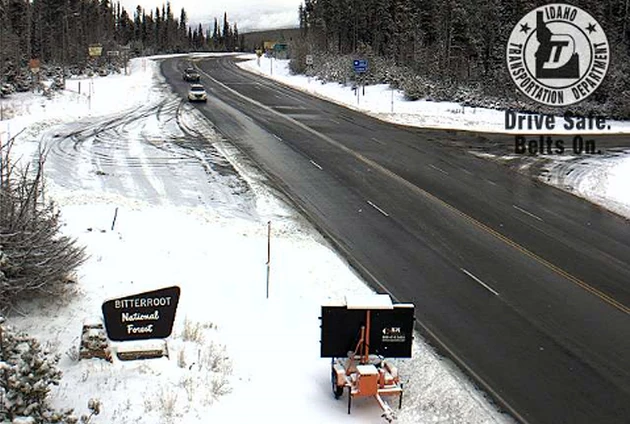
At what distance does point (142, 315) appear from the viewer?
10562mm

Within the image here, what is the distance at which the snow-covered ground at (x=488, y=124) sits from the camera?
27.1 m

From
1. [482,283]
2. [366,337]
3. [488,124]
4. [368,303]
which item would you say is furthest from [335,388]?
[488,124]

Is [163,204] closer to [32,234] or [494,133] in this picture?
[32,234]

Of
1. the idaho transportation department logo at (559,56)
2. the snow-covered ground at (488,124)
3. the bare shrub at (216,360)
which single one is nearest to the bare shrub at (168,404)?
the bare shrub at (216,360)

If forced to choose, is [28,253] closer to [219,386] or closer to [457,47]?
[219,386]

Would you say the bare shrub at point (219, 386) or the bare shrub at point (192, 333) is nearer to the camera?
the bare shrub at point (219, 386)

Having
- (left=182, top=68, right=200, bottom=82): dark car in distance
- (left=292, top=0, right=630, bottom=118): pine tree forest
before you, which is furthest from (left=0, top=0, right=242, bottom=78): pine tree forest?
(left=292, top=0, right=630, bottom=118): pine tree forest

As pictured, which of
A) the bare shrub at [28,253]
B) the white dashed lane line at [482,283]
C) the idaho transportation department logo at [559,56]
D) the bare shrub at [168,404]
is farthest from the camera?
the idaho transportation department logo at [559,56]

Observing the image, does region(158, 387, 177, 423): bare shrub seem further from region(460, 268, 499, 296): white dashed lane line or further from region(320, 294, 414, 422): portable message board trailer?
region(460, 268, 499, 296): white dashed lane line

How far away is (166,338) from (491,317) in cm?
699

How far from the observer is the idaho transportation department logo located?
50.8 meters

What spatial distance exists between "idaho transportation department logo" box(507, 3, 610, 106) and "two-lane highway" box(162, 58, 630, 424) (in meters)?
18.7

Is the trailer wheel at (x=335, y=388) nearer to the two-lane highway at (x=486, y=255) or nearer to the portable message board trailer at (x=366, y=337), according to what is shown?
the portable message board trailer at (x=366, y=337)

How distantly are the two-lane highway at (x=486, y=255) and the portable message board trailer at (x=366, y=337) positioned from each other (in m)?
2.04
